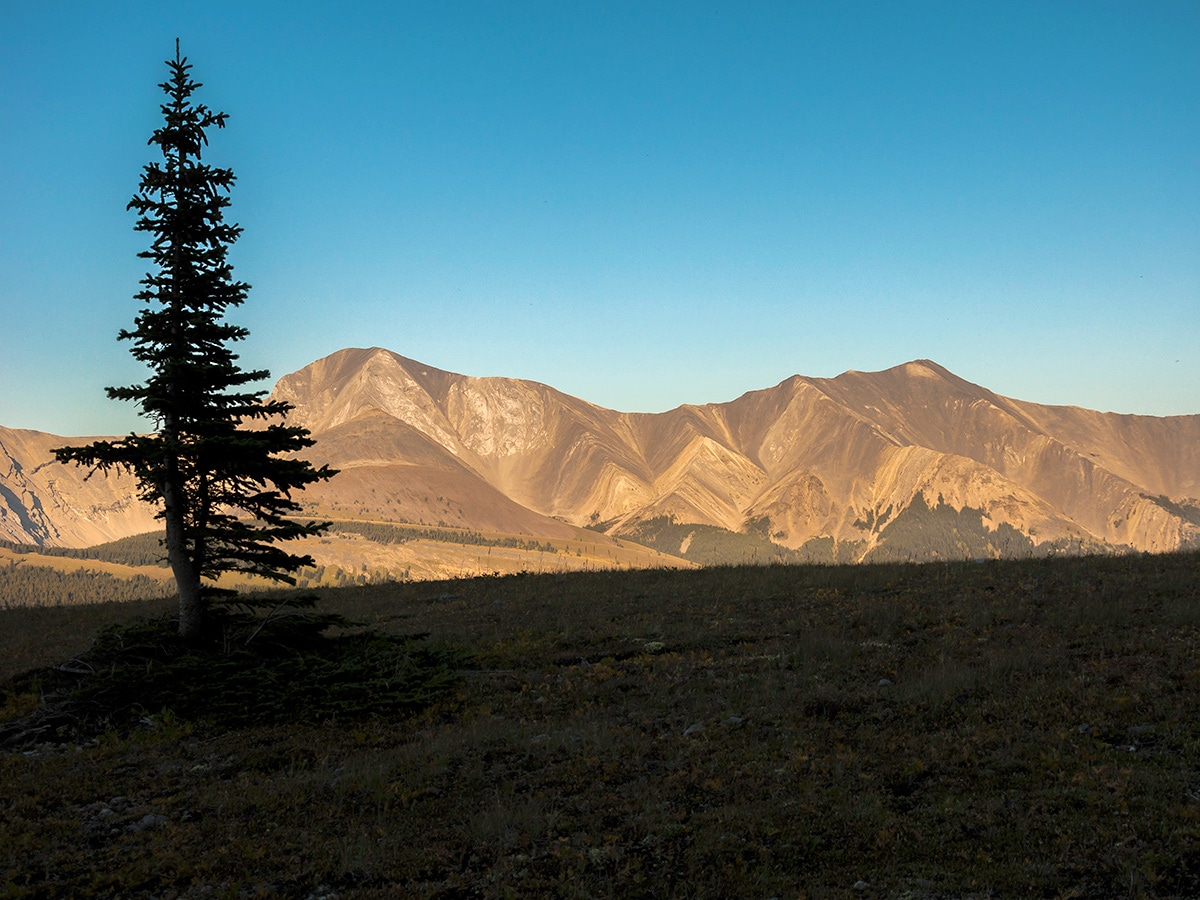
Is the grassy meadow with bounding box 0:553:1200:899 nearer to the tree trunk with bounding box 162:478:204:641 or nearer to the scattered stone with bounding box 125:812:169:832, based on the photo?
the scattered stone with bounding box 125:812:169:832

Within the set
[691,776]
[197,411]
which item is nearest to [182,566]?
[197,411]

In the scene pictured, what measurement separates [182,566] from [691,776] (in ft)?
41.5

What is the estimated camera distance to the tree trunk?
57.4ft

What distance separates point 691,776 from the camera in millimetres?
11336

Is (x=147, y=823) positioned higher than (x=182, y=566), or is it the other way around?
(x=182, y=566)

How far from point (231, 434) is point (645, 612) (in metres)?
13.4

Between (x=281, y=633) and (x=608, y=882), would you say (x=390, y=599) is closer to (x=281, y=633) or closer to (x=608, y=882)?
(x=281, y=633)

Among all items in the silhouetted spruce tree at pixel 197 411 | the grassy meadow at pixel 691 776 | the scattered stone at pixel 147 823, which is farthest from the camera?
the silhouetted spruce tree at pixel 197 411

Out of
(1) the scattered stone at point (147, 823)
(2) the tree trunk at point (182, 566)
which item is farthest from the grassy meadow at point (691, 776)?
(2) the tree trunk at point (182, 566)

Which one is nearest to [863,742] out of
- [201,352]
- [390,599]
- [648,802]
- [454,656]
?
[648,802]

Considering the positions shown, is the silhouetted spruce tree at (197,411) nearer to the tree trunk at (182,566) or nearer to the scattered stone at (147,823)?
the tree trunk at (182,566)

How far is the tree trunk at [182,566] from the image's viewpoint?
1748cm

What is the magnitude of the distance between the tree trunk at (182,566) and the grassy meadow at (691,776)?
208cm

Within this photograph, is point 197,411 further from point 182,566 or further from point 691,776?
point 691,776
